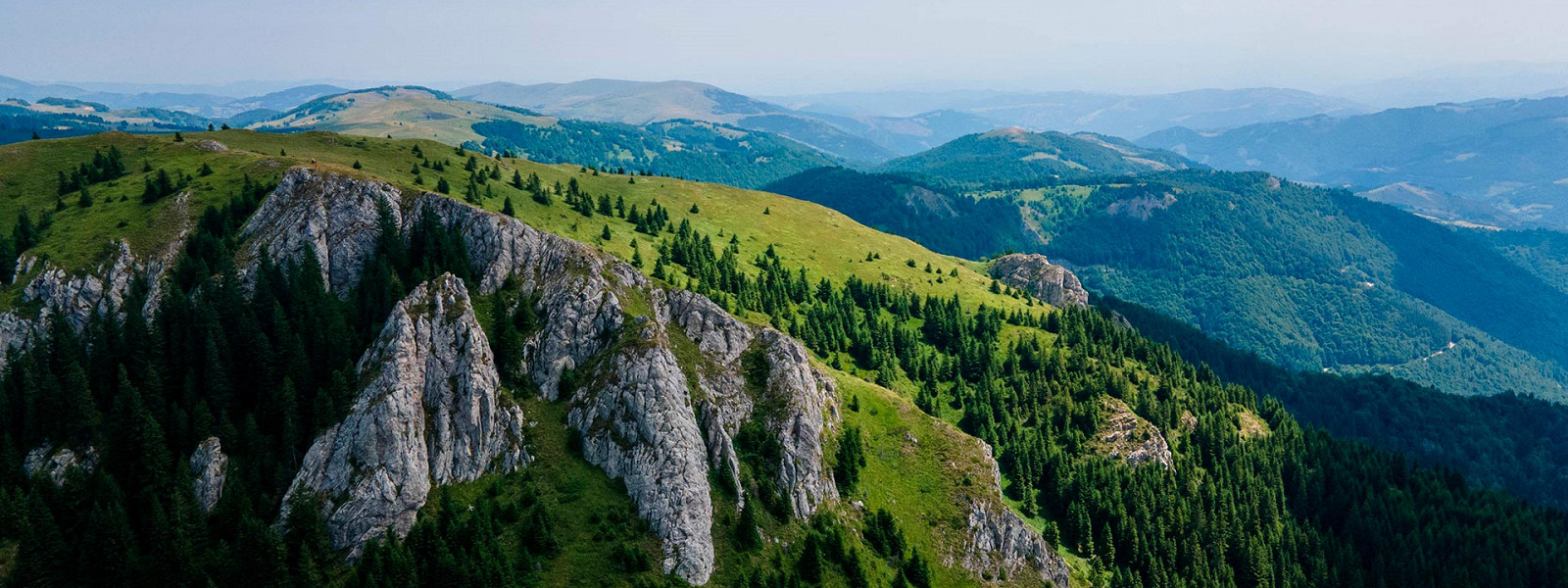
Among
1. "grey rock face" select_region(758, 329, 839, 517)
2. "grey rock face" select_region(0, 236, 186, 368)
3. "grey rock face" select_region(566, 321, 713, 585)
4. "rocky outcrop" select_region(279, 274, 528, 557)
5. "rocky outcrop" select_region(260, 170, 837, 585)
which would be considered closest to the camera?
"rocky outcrop" select_region(279, 274, 528, 557)

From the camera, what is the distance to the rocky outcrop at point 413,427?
86938mm

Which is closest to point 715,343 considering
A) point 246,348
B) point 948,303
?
point 246,348

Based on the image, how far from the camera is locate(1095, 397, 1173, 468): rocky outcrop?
156 meters

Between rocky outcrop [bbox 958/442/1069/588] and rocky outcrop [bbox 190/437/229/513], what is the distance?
293 feet

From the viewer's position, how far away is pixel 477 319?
106875 mm

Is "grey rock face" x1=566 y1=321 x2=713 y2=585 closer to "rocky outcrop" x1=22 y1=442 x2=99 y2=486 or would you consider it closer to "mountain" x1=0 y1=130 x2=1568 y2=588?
"mountain" x1=0 y1=130 x2=1568 y2=588

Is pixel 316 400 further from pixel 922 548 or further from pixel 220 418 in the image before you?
pixel 922 548

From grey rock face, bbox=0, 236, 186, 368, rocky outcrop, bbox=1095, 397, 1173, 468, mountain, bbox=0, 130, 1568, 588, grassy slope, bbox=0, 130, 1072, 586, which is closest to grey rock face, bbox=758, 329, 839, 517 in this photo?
mountain, bbox=0, 130, 1568, 588

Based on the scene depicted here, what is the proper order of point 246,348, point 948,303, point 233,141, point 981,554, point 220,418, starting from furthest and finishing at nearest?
1. point 948,303
2. point 233,141
3. point 981,554
4. point 246,348
5. point 220,418

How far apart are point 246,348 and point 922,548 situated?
8905cm

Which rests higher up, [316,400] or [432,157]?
[432,157]

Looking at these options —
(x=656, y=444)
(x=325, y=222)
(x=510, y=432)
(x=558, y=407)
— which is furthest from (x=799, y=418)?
(x=325, y=222)

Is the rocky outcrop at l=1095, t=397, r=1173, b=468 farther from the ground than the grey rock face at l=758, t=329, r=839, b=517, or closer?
closer

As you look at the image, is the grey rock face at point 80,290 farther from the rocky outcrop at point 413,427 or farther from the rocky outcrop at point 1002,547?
the rocky outcrop at point 1002,547
